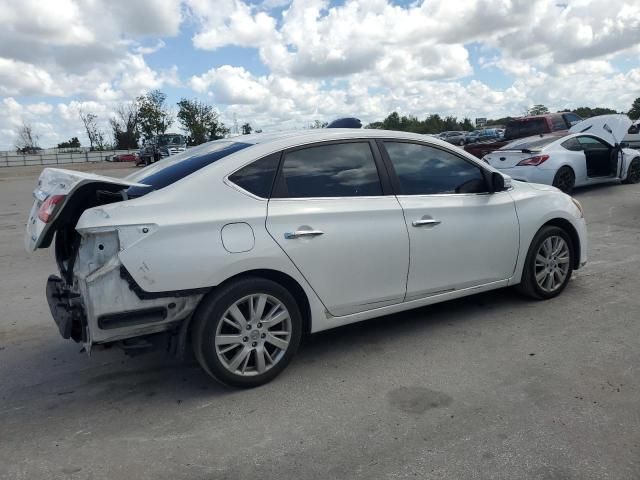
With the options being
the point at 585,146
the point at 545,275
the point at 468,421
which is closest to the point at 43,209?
the point at 468,421

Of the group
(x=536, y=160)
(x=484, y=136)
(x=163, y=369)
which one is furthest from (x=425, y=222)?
(x=484, y=136)

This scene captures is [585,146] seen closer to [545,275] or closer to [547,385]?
[545,275]

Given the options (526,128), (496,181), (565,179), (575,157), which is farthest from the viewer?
(526,128)

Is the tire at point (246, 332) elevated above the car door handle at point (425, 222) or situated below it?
below

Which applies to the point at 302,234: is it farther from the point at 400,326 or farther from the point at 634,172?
the point at 634,172

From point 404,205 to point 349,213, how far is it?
495 mm

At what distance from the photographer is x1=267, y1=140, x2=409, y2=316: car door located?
367 cm

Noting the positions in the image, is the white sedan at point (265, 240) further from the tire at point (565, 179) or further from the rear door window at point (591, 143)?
the rear door window at point (591, 143)

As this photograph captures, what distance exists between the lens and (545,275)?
16.5 feet

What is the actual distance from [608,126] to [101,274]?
12.3 meters

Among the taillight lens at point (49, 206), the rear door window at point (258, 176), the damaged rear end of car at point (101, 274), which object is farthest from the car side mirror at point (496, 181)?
the taillight lens at point (49, 206)

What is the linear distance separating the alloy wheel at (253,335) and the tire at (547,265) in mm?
2422

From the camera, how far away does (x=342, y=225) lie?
12.5 ft

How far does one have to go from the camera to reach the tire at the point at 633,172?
13227mm
